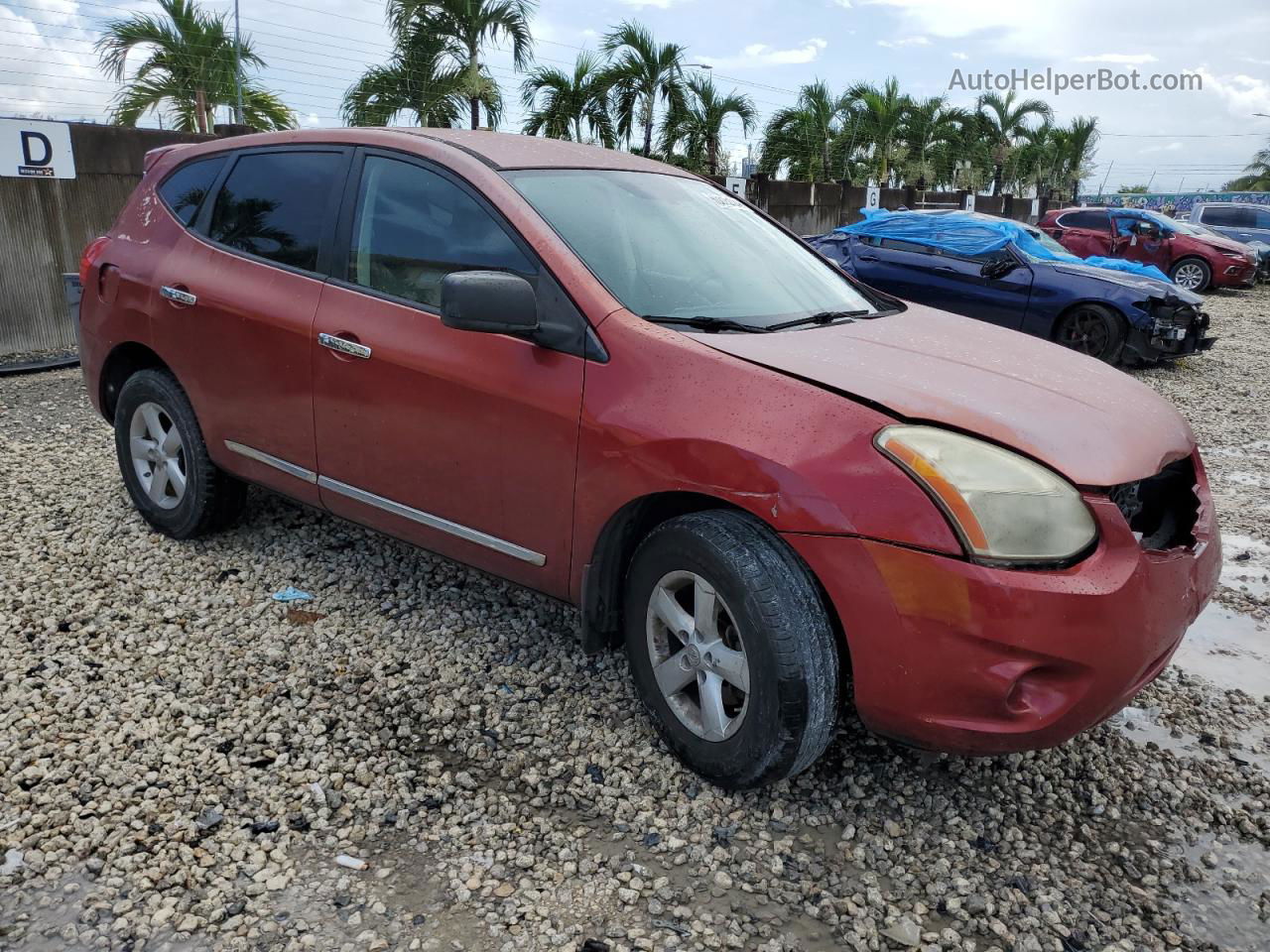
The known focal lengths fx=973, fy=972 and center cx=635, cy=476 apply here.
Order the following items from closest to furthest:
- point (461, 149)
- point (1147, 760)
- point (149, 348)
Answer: point (1147, 760) < point (461, 149) < point (149, 348)

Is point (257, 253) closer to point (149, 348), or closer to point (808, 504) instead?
point (149, 348)

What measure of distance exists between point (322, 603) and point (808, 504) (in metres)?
2.25

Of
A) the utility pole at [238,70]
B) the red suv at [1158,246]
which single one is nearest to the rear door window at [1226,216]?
the red suv at [1158,246]

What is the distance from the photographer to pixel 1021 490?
220 cm

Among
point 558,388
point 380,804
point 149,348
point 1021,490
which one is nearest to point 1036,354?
point 1021,490

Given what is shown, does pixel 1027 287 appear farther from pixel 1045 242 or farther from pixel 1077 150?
pixel 1077 150

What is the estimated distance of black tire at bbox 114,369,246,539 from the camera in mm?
4004

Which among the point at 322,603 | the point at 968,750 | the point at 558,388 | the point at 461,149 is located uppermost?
the point at 461,149

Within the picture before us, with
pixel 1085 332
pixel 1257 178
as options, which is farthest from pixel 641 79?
pixel 1257 178

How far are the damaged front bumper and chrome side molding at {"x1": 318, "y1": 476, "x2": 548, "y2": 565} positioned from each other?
843 cm

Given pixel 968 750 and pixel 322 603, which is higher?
pixel 968 750

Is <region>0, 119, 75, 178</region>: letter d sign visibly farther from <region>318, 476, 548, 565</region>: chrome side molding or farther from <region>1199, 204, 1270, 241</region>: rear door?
<region>1199, 204, 1270, 241</region>: rear door

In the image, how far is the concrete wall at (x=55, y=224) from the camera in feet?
26.7

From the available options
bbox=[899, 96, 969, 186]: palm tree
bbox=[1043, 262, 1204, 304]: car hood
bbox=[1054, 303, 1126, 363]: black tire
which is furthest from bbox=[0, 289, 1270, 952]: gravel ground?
bbox=[899, 96, 969, 186]: palm tree
